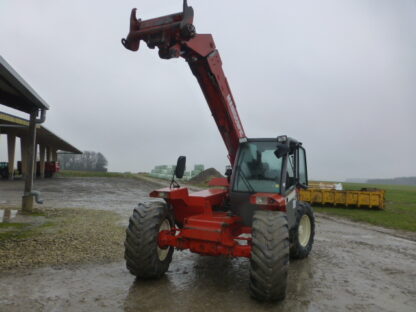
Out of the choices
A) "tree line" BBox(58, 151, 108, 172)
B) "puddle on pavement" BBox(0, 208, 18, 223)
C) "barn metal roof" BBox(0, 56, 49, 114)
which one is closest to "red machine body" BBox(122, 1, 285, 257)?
"barn metal roof" BBox(0, 56, 49, 114)

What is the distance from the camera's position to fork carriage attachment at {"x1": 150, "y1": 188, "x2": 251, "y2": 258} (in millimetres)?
4828

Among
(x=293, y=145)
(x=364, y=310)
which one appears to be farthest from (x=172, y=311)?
(x=293, y=145)

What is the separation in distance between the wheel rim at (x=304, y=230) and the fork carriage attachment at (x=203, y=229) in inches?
83.1

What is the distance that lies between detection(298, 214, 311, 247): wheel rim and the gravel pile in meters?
3.80

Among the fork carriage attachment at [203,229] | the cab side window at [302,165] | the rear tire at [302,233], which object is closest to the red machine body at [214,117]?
the fork carriage attachment at [203,229]

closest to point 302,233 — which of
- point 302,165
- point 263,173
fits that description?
point 302,165

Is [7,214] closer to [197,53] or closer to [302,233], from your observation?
[197,53]

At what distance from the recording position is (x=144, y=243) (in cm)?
487

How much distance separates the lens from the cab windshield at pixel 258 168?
18.5 ft

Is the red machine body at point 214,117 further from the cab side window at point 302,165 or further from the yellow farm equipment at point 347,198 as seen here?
the yellow farm equipment at point 347,198

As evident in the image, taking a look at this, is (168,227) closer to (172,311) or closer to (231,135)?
(172,311)

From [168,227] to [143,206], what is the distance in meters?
0.65

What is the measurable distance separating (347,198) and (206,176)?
22054 mm

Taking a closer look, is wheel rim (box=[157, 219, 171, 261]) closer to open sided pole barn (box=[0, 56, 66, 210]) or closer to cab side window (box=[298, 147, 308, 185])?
cab side window (box=[298, 147, 308, 185])
